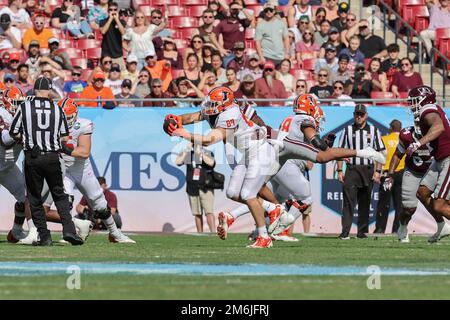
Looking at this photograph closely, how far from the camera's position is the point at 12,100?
1359 cm

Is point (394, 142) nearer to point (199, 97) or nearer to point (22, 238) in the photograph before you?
point (199, 97)

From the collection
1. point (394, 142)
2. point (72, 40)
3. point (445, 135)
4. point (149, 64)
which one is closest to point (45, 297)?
point (445, 135)

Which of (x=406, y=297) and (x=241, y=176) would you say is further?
(x=241, y=176)

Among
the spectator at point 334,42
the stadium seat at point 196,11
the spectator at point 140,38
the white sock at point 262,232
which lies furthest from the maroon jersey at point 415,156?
the stadium seat at point 196,11

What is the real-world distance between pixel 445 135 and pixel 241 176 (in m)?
2.41

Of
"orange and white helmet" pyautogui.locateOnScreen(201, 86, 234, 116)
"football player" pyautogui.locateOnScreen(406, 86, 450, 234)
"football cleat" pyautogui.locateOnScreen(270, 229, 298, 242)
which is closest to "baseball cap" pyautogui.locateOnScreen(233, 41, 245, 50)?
"football cleat" pyautogui.locateOnScreen(270, 229, 298, 242)

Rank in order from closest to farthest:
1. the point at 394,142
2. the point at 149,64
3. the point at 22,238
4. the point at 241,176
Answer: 1. the point at 241,176
2. the point at 22,238
3. the point at 394,142
4. the point at 149,64

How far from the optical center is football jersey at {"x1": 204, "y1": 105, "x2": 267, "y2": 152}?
1254cm

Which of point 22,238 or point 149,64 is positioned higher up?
point 149,64

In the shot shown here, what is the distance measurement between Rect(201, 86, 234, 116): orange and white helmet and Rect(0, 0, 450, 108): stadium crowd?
16.3ft

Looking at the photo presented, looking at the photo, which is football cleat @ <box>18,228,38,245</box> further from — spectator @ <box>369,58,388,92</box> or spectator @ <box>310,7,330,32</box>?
spectator @ <box>310,7,330,32</box>

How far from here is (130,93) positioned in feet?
62.1

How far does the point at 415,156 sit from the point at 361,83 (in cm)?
446

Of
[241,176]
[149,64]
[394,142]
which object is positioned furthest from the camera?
[149,64]
